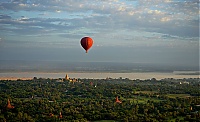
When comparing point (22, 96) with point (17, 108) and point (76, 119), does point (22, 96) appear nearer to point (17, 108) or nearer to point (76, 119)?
point (17, 108)

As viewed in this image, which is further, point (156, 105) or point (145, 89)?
point (145, 89)

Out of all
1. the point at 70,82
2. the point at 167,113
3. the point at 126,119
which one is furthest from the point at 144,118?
the point at 70,82

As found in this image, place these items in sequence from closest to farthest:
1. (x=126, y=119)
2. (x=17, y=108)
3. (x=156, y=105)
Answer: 1. (x=126, y=119)
2. (x=17, y=108)
3. (x=156, y=105)

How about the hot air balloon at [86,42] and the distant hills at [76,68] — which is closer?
the hot air balloon at [86,42]

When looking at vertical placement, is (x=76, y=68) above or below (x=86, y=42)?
below

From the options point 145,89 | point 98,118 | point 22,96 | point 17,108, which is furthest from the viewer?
point 145,89

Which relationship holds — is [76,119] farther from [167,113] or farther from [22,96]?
[22,96]

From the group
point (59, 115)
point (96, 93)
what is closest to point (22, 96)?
point (96, 93)

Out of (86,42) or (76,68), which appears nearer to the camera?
(86,42)

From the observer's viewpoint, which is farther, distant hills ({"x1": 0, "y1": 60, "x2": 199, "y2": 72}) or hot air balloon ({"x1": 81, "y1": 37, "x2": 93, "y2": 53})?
distant hills ({"x1": 0, "y1": 60, "x2": 199, "y2": 72})
